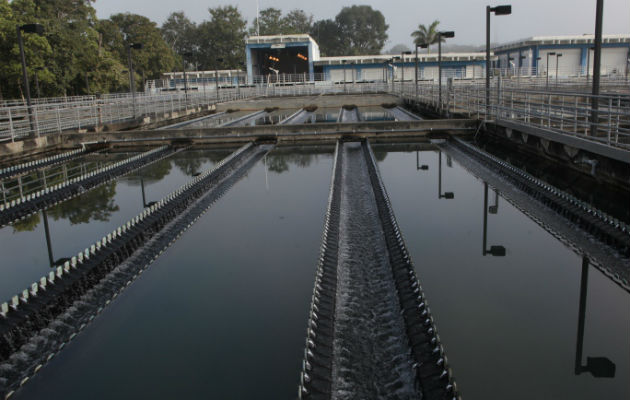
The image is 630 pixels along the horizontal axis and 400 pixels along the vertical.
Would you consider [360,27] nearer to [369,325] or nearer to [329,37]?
[329,37]

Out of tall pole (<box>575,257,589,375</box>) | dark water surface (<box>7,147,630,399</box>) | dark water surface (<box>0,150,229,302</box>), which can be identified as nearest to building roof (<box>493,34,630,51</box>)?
dark water surface (<box>0,150,229,302</box>)

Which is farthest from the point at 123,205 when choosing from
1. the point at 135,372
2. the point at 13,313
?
the point at 135,372

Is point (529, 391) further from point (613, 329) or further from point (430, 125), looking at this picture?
point (430, 125)

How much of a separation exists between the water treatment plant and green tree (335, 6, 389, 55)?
97.3 m

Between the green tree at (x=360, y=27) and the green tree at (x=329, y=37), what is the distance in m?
1.07

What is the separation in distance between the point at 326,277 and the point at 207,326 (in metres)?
1.47

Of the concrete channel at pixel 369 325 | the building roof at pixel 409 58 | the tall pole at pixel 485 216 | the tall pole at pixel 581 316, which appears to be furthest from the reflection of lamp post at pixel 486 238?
the building roof at pixel 409 58

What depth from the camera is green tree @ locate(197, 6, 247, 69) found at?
8450 cm

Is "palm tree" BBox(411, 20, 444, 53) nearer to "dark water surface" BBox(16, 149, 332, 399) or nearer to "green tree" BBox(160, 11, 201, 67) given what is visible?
"green tree" BBox(160, 11, 201, 67)

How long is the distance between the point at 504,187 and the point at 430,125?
7.77m

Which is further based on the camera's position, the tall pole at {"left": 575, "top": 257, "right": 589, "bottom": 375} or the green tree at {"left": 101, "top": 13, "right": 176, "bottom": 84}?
the green tree at {"left": 101, "top": 13, "right": 176, "bottom": 84}

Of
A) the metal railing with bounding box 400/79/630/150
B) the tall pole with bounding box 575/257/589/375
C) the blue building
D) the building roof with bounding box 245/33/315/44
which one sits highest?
the building roof with bounding box 245/33/315/44

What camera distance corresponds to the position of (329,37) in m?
109

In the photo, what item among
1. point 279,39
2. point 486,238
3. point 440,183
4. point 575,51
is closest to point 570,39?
point 575,51
